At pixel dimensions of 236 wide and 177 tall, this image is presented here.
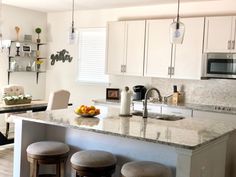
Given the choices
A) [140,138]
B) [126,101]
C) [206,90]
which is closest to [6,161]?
[126,101]

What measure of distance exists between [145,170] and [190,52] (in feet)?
9.84

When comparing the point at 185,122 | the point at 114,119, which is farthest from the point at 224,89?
the point at 114,119

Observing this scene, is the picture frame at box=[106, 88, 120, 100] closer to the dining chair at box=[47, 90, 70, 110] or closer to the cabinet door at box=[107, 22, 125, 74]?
the cabinet door at box=[107, 22, 125, 74]

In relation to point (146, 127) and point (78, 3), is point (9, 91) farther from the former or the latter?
point (146, 127)

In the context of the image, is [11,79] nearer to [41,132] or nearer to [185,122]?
[41,132]

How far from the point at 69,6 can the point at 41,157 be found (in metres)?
3.90

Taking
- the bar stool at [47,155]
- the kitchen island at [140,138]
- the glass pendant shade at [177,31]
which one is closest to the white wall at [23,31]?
the kitchen island at [140,138]

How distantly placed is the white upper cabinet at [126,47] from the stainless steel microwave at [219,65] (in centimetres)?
112

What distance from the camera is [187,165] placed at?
8.34 feet

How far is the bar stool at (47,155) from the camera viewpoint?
3.21 m

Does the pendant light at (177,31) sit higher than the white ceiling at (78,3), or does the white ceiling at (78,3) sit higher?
the white ceiling at (78,3)

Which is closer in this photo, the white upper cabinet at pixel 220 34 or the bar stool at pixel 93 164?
the bar stool at pixel 93 164

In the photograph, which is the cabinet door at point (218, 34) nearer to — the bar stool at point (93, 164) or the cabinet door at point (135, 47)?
the cabinet door at point (135, 47)

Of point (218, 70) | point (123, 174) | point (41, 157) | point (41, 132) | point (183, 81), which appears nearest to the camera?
point (123, 174)
